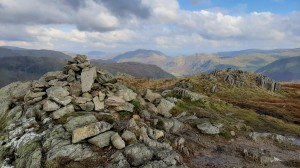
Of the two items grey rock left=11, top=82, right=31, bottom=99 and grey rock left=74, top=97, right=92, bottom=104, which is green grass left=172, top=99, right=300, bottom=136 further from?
grey rock left=11, top=82, right=31, bottom=99

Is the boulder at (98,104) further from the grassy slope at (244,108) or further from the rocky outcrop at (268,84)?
the rocky outcrop at (268,84)

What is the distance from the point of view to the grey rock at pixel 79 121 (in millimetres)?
32688

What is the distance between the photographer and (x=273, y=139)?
4372cm

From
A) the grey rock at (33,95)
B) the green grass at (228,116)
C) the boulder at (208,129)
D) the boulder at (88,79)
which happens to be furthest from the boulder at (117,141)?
the green grass at (228,116)

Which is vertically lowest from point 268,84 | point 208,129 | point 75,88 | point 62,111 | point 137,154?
point 268,84

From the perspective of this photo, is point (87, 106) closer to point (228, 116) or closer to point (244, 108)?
point (228, 116)

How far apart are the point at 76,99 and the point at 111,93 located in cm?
493

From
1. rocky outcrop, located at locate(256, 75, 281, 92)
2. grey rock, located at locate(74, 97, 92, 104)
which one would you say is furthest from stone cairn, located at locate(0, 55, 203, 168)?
rocky outcrop, located at locate(256, 75, 281, 92)

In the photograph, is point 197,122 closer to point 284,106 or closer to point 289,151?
point 289,151

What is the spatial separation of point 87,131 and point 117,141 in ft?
11.5

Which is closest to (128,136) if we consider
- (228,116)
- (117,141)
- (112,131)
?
(117,141)

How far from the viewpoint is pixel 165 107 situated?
46.5 m

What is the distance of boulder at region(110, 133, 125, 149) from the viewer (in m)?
29.4

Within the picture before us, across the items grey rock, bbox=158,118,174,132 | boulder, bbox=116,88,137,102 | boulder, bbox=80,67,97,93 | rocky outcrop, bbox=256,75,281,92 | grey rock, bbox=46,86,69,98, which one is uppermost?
boulder, bbox=80,67,97,93
